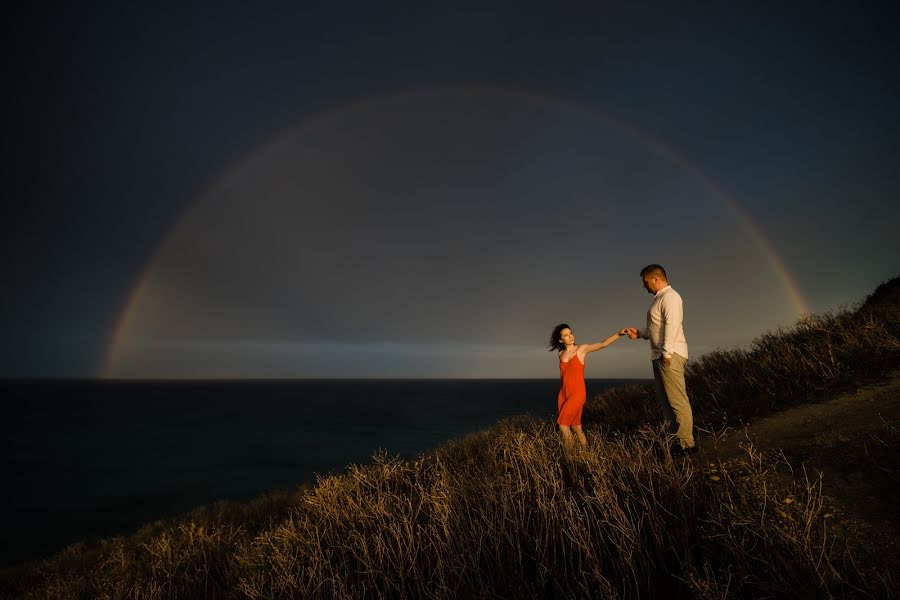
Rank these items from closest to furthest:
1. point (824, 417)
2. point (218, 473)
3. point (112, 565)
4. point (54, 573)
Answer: point (824, 417), point (112, 565), point (54, 573), point (218, 473)

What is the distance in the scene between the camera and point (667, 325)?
552 centimetres

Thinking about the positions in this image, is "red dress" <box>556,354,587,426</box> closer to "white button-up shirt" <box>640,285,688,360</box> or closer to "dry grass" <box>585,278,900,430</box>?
"white button-up shirt" <box>640,285,688,360</box>

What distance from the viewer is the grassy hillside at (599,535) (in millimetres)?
2400

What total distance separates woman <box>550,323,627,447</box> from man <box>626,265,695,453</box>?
763 millimetres

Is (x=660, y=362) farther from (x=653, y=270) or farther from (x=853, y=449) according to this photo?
(x=853, y=449)

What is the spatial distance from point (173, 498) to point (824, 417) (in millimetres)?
34108

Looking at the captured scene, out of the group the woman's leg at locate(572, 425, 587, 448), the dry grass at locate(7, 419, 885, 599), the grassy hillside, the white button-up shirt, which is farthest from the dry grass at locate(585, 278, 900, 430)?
the dry grass at locate(7, 419, 885, 599)

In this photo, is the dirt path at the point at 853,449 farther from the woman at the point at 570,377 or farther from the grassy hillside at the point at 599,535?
the woman at the point at 570,377

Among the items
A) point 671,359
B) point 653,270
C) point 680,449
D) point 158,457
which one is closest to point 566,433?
point 680,449

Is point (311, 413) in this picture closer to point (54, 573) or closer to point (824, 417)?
point (54, 573)

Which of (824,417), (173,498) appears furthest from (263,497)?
(173,498)

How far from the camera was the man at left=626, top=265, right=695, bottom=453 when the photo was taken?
213 inches

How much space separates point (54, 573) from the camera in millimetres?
9586

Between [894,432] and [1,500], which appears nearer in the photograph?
[894,432]
